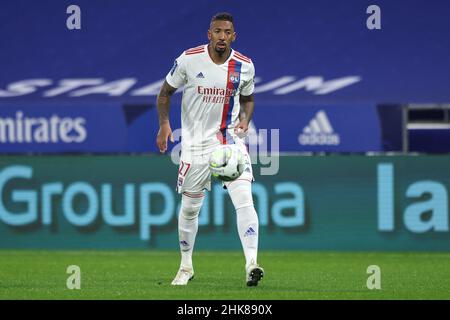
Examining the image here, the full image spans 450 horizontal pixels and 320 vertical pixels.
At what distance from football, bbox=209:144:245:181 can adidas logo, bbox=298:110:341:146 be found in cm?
585

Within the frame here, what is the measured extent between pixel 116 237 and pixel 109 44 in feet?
15.1

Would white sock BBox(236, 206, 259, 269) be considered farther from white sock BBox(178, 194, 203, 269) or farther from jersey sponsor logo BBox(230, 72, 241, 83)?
jersey sponsor logo BBox(230, 72, 241, 83)

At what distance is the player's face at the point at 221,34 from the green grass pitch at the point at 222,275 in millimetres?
1863

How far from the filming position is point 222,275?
1048 centimetres

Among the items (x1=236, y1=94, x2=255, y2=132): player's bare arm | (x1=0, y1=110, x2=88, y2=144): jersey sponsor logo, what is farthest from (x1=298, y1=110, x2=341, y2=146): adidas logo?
(x1=236, y1=94, x2=255, y2=132): player's bare arm

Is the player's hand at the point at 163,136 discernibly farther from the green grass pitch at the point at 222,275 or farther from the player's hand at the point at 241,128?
the green grass pitch at the point at 222,275

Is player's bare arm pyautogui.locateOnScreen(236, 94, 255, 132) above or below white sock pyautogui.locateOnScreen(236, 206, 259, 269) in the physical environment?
above

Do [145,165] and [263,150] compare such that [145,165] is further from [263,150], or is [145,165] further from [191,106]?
[191,106]

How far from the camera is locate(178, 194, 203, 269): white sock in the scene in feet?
31.1

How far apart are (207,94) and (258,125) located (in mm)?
5568

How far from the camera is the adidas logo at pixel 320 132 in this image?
590 inches

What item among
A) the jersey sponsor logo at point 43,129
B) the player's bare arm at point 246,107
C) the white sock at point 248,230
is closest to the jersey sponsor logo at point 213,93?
the player's bare arm at point 246,107

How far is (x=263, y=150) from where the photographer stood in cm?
1468
